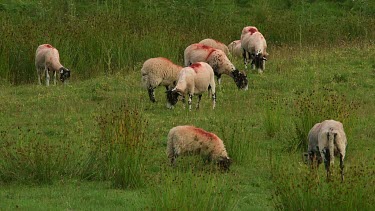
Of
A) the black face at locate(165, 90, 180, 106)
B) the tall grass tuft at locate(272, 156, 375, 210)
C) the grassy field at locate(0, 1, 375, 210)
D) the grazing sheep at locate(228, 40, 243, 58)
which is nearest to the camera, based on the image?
the tall grass tuft at locate(272, 156, 375, 210)

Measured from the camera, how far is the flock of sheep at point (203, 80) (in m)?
12.1

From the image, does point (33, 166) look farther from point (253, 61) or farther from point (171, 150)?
point (253, 61)

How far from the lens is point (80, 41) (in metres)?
24.2

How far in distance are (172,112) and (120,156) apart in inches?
229

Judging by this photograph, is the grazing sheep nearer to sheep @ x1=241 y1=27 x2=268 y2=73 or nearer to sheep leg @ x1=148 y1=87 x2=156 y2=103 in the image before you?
sheep @ x1=241 y1=27 x2=268 y2=73

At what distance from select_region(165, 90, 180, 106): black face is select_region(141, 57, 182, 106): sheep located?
37.3 inches

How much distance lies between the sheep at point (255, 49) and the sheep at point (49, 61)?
504 centimetres

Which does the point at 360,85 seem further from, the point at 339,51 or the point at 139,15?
the point at 139,15

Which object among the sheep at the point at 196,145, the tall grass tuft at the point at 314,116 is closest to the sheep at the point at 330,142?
the sheep at the point at 196,145

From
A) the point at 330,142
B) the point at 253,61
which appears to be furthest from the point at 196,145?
the point at 253,61

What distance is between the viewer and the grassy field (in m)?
11.1

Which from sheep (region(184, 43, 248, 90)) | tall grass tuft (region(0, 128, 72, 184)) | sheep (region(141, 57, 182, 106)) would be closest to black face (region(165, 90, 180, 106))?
sheep (region(141, 57, 182, 106))

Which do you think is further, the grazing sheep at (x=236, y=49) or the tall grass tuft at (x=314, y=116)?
the grazing sheep at (x=236, y=49)

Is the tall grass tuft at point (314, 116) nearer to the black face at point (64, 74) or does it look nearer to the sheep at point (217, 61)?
the sheep at point (217, 61)
